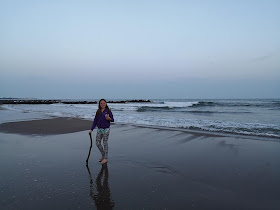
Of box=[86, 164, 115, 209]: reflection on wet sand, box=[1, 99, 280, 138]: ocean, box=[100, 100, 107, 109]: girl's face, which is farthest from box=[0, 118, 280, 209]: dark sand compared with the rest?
box=[1, 99, 280, 138]: ocean

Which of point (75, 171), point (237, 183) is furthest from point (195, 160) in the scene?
point (75, 171)

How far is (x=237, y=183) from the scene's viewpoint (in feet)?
13.3

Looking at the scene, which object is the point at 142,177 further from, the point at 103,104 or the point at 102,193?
the point at 103,104

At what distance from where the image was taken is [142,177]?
4.31 m

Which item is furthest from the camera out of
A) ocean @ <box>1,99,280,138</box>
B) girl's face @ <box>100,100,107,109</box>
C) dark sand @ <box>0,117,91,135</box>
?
ocean @ <box>1,99,280,138</box>

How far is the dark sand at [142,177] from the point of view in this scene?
10.7 feet

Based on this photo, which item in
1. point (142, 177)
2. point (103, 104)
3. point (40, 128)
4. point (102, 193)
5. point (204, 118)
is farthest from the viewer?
point (204, 118)

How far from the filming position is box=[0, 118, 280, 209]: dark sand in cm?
326

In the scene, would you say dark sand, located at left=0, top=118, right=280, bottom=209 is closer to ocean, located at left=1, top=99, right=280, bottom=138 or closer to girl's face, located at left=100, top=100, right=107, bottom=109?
girl's face, located at left=100, top=100, right=107, bottom=109

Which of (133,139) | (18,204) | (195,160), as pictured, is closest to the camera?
(18,204)

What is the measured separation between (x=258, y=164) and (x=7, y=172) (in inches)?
252

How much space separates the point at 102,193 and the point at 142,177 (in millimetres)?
1073

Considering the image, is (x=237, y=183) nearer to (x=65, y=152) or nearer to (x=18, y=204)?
(x=18, y=204)

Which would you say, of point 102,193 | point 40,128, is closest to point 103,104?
point 102,193
